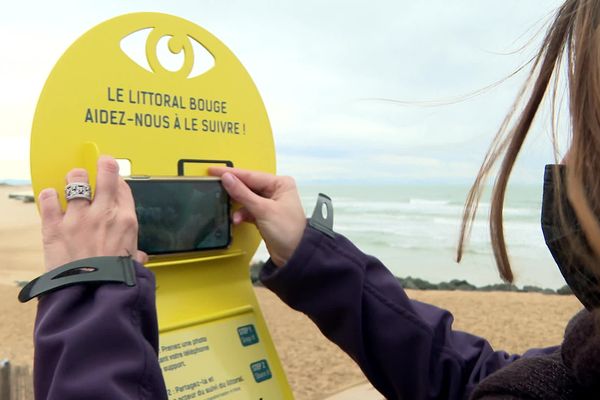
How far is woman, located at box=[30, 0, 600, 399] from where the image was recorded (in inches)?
28.1

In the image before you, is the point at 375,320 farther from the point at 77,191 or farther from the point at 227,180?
the point at 77,191

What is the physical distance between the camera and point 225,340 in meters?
1.13

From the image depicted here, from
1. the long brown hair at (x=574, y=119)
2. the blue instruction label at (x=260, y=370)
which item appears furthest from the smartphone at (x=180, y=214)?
the long brown hair at (x=574, y=119)

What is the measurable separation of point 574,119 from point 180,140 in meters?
0.72

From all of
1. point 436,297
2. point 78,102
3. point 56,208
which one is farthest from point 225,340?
point 436,297

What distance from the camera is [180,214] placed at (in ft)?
3.54

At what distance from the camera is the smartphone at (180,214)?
1.02 metres

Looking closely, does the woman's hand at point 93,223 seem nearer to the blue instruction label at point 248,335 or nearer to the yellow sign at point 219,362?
the yellow sign at point 219,362

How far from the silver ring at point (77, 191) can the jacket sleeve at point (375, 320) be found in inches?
15.3

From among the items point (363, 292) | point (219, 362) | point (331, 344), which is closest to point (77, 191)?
point (219, 362)

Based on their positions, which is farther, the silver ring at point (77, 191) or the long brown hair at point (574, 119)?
the silver ring at point (77, 191)

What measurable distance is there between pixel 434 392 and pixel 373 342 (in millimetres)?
163

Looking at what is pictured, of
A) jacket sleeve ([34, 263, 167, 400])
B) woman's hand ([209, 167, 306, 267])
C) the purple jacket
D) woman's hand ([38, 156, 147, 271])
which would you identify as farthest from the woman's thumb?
jacket sleeve ([34, 263, 167, 400])

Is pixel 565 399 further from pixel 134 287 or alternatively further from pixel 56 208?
pixel 56 208
